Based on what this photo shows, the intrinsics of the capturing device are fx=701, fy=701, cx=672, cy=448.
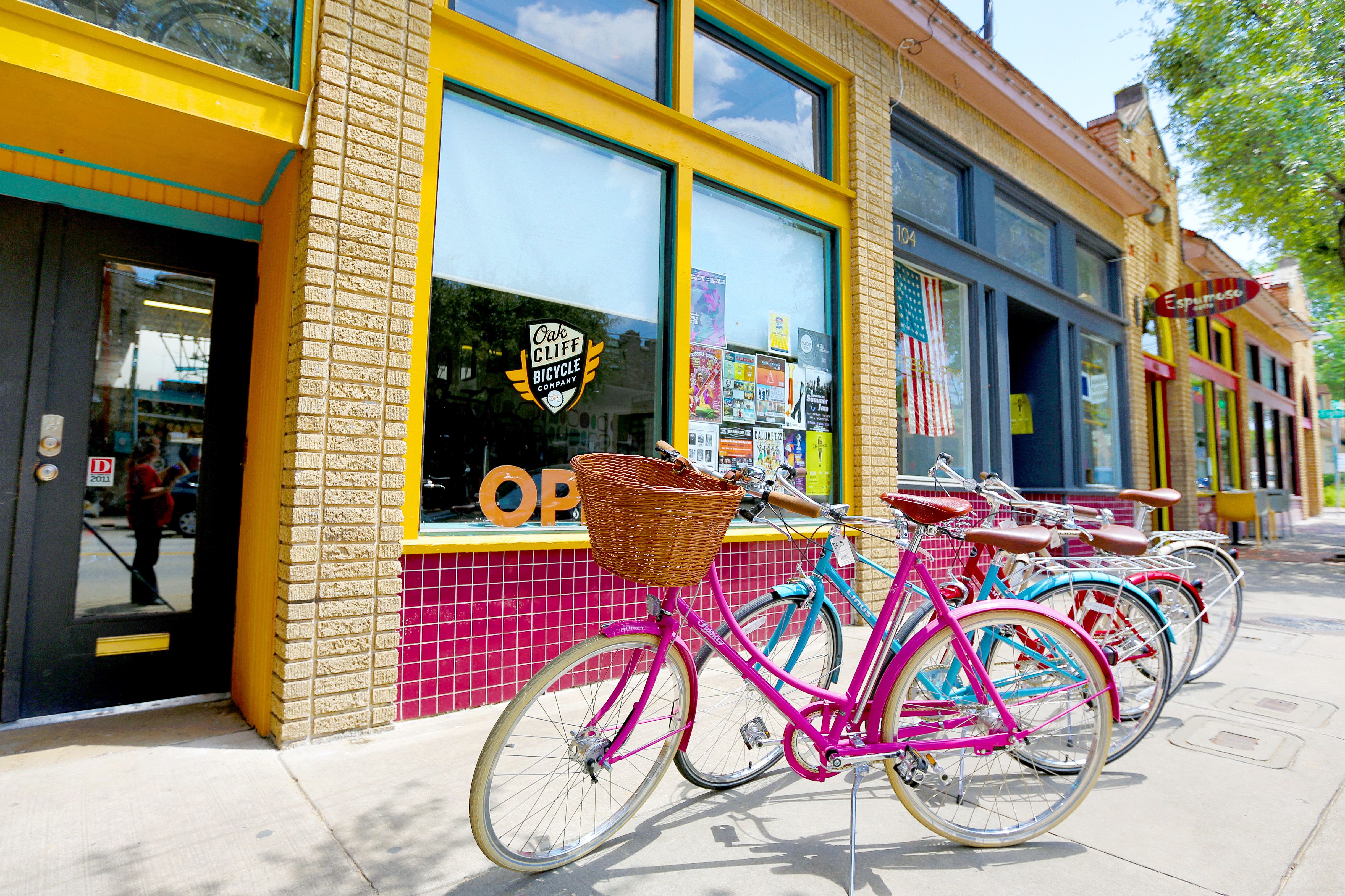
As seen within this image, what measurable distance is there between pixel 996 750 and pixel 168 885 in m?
2.56

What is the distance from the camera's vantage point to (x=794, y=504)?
2.40 meters

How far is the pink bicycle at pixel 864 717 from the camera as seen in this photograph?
2098 millimetres

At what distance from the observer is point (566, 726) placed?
214cm

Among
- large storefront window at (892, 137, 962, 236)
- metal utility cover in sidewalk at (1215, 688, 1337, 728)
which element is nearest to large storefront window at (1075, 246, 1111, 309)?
large storefront window at (892, 137, 962, 236)

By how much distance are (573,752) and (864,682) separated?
38.7 inches

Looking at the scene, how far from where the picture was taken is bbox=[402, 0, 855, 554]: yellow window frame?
139 inches

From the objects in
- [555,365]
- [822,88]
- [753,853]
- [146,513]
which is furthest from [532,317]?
[822,88]

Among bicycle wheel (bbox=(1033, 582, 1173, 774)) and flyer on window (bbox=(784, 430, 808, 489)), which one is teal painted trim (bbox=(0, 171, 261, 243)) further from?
bicycle wheel (bbox=(1033, 582, 1173, 774))

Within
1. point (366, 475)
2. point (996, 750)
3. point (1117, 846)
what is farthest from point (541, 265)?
point (1117, 846)

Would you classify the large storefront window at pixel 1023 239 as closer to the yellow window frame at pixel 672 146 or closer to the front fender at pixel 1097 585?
the yellow window frame at pixel 672 146

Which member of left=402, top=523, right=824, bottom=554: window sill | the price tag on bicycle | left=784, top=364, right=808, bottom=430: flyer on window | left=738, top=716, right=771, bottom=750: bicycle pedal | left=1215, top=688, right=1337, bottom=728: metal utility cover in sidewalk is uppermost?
left=784, top=364, right=808, bottom=430: flyer on window

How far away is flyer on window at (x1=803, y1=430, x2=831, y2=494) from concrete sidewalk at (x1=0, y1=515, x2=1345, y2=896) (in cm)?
215

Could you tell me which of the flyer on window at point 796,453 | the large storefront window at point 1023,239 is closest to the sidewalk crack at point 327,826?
the flyer on window at point 796,453

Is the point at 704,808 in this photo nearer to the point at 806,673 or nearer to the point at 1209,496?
the point at 806,673
